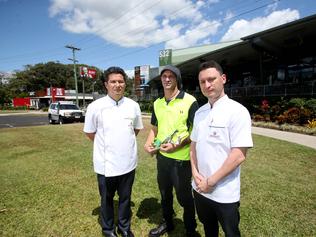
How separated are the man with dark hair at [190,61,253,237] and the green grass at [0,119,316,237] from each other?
55.0 inches

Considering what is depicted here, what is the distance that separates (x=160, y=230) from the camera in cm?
314

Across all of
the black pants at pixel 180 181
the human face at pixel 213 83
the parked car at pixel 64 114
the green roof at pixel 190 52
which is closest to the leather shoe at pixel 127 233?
the black pants at pixel 180 181

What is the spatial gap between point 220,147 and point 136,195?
9.46 feet

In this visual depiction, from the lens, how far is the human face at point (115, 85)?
2887mm

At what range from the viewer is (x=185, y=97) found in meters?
2.84

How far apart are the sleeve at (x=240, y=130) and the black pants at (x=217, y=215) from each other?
543 millimetres

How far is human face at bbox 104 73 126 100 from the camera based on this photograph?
9.47 feet

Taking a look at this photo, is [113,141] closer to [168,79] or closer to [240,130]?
[168,79]

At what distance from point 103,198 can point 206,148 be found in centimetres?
164

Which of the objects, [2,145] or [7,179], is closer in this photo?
[7,179]

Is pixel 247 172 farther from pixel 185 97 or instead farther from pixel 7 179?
pixel 7 179

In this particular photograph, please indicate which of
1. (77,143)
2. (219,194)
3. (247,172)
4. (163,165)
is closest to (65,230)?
(163,165)

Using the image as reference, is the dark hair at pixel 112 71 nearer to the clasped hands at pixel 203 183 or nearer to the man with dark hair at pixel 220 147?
the man with dark hair at pixel 220 147

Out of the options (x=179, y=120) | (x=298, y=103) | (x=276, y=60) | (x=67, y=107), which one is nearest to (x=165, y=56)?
(x=67, y=107)
